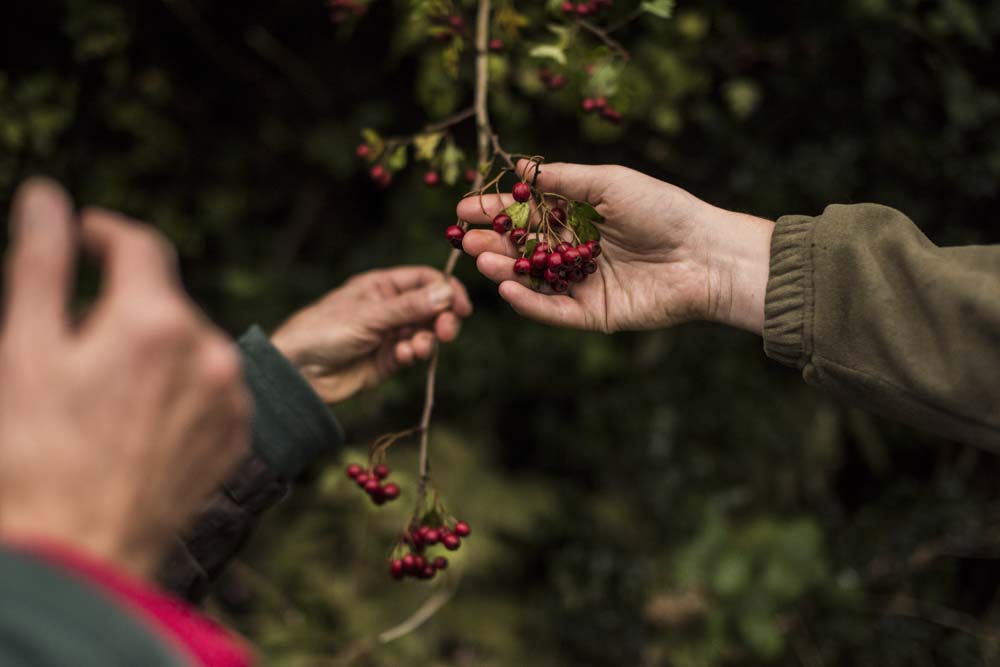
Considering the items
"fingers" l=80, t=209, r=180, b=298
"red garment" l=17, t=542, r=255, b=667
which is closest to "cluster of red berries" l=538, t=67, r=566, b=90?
"fingers" l=80, t=209, r=180, b=298

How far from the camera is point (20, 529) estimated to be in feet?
2.37

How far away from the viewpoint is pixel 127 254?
80 cm

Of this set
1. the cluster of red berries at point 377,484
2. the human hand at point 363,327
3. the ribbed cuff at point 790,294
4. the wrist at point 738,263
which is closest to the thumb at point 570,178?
the wrist at point 738,263

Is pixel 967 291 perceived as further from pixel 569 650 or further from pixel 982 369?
pixel 569 650

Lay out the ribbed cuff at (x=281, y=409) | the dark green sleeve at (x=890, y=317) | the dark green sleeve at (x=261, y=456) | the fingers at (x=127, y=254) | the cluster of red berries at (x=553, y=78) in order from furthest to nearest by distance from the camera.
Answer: the cluster of red berries at (x=553, y=78) → the ribbed cuff at (x=281, y=409) → the dark green sleeve at (x=261, y=456) → the dark green sleeve at (x=890, y=317) → the fingers at (x=127, y=254)

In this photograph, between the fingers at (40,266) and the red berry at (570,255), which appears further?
the red berry at (570,255)

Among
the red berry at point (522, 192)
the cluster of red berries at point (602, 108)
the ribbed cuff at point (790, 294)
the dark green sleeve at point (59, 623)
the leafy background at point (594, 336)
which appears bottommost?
the leafy background at point (594, 336)

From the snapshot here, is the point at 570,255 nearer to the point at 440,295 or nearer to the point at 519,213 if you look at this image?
the point at 519,213

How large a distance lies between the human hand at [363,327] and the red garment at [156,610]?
116 cm

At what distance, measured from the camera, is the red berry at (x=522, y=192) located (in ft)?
4.88

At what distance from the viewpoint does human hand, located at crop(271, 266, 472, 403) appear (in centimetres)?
197

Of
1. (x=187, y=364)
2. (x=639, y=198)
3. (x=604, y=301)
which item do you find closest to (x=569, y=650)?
(x=604, y=301)

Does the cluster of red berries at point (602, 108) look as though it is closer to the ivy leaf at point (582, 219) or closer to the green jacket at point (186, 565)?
the ivy leaf at point (582, 219)

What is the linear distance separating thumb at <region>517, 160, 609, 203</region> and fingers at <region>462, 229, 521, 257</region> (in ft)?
0.44
